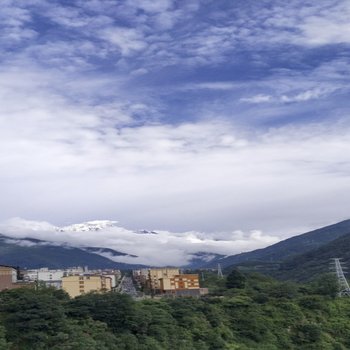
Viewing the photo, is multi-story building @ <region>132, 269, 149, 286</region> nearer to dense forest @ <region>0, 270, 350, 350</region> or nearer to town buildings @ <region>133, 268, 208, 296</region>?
town buildings @ <region>133, 268, 208, 296</region>

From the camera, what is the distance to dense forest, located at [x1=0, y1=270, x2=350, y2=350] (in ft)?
98.1

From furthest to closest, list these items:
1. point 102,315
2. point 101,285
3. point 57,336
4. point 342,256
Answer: point 342,256 < point 101,285 < point 102,315 < point 57,336

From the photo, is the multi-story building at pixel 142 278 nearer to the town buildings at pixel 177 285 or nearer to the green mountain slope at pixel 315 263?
the town buildings at pixel 177 285

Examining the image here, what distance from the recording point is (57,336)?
28.9m

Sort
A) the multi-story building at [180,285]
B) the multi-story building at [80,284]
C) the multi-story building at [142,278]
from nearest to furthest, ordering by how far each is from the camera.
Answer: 1. the multi-story building at [180,285]
2. the multi-story building at [80,284]
3. the multi-story building at [142,278]

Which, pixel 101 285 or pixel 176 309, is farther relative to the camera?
pixel 101 285

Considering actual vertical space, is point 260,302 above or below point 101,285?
below

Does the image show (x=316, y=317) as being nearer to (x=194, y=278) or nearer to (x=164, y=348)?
(x=164, y=348)

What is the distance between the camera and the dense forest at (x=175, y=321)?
2989 centimetres

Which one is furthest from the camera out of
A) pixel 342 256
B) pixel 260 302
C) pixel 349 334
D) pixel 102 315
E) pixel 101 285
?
pixel 342 256

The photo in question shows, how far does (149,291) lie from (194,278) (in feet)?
26.4

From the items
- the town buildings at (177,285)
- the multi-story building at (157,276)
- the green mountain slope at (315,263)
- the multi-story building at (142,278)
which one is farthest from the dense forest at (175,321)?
the green mountain slope at (315,263)

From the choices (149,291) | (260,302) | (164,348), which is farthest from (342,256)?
(164,348)

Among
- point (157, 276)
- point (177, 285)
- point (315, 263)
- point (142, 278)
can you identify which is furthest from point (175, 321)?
point (315, 263)
